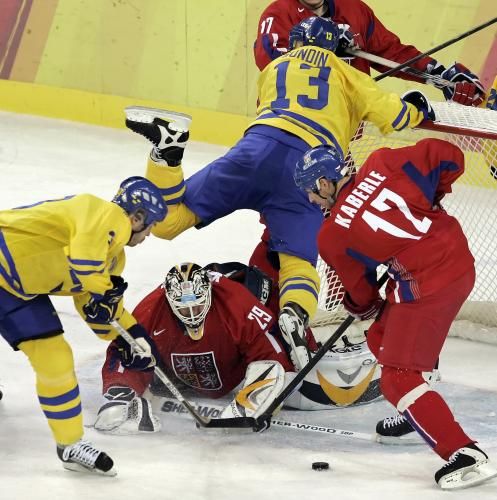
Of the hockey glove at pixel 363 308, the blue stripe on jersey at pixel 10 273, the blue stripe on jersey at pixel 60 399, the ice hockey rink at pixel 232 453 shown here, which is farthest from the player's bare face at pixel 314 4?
the blue stripe on jersey at pixel 60 399

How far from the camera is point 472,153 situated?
17.9 feet

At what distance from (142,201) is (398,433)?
1126 millimetres

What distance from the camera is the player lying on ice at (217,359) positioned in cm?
437

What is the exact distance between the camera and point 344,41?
17.5 feet

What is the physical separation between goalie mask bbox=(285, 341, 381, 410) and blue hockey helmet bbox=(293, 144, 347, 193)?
2.88 feet

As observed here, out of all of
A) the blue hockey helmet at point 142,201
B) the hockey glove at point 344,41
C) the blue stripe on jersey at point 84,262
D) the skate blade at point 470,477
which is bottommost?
the skate blade at point 470,477

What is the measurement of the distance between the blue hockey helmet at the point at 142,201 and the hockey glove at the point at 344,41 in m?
1.66

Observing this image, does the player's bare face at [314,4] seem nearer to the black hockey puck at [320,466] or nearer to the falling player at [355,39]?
the falling player at [355,39]

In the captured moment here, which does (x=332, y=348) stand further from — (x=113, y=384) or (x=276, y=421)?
(x=113, y=384)

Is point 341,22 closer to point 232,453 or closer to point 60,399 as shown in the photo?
point 232,453

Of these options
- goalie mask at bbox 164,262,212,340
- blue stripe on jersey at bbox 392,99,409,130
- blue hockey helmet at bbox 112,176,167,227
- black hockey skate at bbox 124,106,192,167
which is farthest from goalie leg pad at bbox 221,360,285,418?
blue stripe on jersey at bbox 392,99,409,130

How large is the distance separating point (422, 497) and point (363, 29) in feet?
7.70

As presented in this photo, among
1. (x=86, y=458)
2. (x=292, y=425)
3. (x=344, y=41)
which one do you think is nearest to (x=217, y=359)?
(x=292, y=425)

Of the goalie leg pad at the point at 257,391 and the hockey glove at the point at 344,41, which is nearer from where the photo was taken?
the goalie leg pad at the point at 257,391
